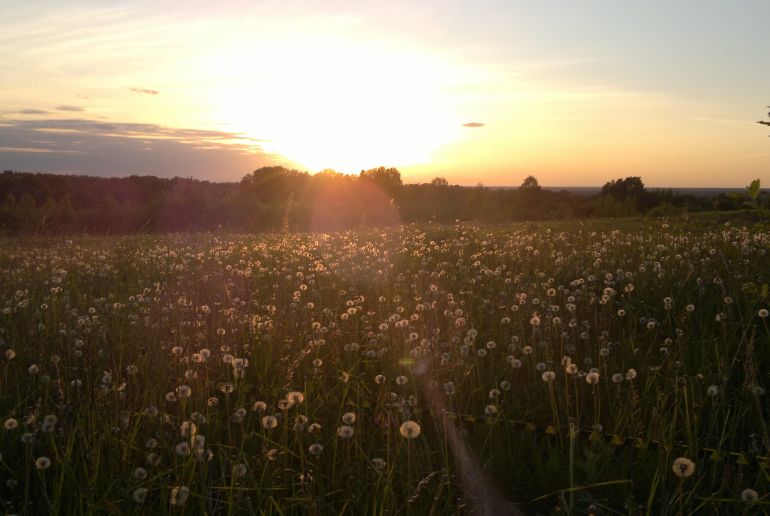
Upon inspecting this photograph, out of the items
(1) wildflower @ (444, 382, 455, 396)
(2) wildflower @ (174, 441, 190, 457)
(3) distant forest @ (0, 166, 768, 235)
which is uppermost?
(3) distant forest @ (0, 166, 768, 235)

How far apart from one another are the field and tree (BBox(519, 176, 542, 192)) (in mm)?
31864

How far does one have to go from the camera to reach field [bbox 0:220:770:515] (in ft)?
8.75

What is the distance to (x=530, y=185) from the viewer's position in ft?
129

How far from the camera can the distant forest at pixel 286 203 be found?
88.5 feet

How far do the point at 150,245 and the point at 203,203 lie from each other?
694 inches

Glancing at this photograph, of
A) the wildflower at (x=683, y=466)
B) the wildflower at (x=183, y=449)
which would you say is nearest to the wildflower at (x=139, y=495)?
the wildflower at (x=183, y=449)

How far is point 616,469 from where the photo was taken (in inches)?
112

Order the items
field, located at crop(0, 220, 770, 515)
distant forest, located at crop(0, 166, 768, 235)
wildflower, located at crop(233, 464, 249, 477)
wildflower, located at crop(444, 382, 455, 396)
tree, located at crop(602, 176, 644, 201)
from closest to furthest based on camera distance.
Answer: wildflower, located at crop(233, 464, 249, 477), field, located at crop(0, 220, 770, 515), wildflower, located at crop(444, 382, 455, 396), distant forest, located at crop(0, 166, 768, 235), tree, located at crop(602, 176, 644, 201)

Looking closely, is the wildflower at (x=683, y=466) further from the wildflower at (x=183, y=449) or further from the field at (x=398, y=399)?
the wildflower at (x=183, y=449)

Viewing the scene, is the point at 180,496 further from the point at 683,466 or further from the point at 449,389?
the point at 683,466

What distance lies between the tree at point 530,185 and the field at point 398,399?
3186cm

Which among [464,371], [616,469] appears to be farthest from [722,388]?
[464,371]

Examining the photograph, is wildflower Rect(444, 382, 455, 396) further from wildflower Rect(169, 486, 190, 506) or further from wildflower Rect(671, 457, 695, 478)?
wildflower Rect(169, 486, 190, 506)

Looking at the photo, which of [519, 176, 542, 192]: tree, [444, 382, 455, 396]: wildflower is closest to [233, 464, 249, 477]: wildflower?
[444, 382, 455, 396]: wildflower
